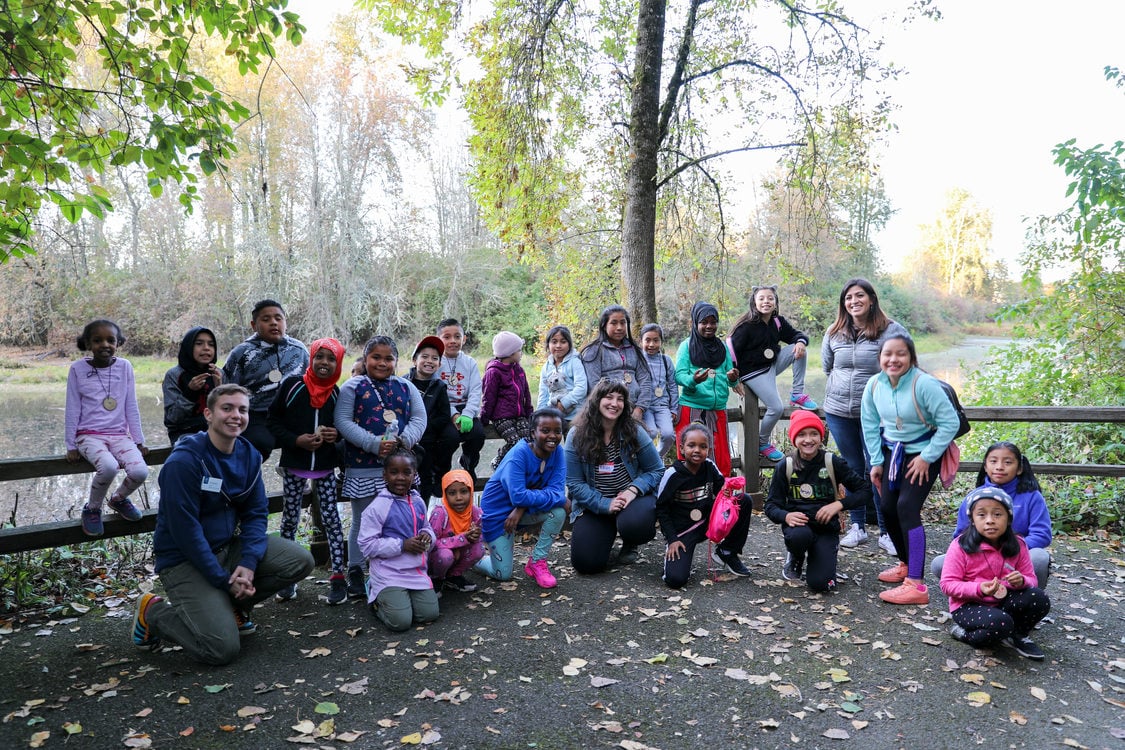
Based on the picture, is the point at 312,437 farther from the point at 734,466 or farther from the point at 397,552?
the point at 734,466

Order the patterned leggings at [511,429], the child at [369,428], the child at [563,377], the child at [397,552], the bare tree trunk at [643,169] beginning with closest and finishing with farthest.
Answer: the child at [397,552]
the child at [369,428]
the patterned leggings at [511,429]
the child at [563,377]
the bare tree trunk at [643,169]

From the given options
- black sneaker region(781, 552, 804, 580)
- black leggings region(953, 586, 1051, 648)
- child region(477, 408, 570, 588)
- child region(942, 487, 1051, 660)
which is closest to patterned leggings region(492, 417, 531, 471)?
child region(477, 408, 570, 588)

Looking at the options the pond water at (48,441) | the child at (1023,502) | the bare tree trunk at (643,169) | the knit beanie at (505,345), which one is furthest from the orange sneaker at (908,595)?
the pond water at (48,441)

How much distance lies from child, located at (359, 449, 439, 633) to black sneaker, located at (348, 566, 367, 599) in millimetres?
345

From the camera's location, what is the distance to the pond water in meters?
8.28

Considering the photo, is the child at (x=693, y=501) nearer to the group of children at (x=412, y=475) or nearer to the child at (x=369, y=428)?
the group of children at (x=412, y=475)

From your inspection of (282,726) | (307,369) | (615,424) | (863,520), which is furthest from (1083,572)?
(307,369)

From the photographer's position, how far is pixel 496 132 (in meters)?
7.87

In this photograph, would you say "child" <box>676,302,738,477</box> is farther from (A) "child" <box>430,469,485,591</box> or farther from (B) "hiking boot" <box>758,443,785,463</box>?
(A) "child" <box>430,469,485,591</box>

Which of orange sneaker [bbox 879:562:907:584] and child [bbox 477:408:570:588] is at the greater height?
child [bbox 477:408:570:588]

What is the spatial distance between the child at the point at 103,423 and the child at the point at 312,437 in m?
0.98

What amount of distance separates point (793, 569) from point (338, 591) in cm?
326

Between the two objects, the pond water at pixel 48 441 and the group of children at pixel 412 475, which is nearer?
the group of children at pixel 412 475

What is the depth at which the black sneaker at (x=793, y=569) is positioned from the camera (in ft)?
16.2
